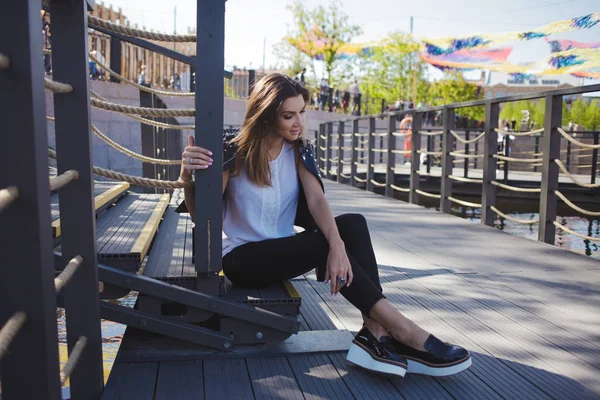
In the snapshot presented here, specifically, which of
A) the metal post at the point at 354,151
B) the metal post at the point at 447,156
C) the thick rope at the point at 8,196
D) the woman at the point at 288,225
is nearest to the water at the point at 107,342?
the woman at the point at 288,225

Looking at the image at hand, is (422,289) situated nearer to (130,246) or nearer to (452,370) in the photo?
(452,370)

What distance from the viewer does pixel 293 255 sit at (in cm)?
199

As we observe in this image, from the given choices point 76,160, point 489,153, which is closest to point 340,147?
point 489,153

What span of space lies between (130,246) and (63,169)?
1.85 feet

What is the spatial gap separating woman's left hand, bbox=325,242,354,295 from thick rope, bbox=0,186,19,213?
3.64 feet

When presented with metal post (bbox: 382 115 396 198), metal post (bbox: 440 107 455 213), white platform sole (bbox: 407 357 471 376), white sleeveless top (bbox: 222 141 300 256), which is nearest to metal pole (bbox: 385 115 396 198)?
metal post (bbox: 382 115 396 198)

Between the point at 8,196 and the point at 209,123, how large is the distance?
962 mm

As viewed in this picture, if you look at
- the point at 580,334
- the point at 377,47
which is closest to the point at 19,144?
the point at 580,334

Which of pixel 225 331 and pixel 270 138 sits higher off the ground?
pixel 270 138

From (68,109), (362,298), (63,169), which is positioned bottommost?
(362,298)

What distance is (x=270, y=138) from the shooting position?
6.82ft

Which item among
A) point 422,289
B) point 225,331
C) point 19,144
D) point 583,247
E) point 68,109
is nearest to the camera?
point 19,144

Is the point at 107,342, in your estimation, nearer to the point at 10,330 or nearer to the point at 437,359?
the point at 437,359

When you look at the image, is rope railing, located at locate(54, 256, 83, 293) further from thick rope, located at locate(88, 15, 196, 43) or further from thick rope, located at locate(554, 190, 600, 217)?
thick rope, located at locate(554, 190, 600, 217)
